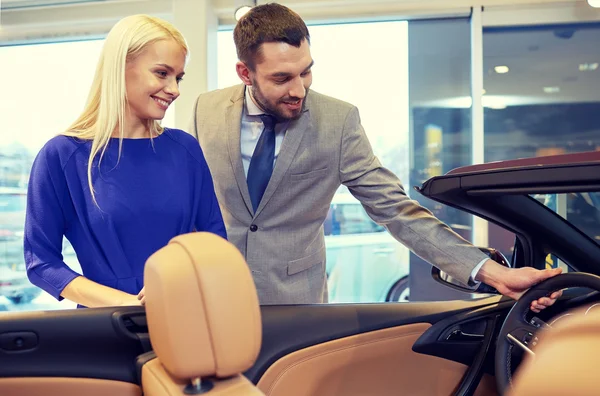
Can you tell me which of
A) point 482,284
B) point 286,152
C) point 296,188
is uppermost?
point 286,152

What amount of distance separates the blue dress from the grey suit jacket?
0.32 metres

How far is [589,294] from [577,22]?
3.60 meters

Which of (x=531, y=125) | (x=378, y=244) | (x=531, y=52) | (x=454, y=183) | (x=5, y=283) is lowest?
(x=5, y=283)

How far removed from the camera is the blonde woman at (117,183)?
4.74 feet

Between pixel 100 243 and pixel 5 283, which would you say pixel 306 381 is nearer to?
pixel 100 243

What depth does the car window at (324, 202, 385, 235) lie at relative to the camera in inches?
199

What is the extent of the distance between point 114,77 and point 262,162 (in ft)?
1.81

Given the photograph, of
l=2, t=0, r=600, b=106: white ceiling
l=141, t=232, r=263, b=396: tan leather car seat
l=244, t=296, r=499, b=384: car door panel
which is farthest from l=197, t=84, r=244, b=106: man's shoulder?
l=2, t=0, r=600, b=106: white ceiling

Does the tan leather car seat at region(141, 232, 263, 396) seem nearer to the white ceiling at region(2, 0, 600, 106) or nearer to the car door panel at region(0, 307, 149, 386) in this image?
the car door panel at region(0, 307, 149, 386)

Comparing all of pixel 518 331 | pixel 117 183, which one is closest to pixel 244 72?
pixel 117 183

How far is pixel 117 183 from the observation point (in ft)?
4.97

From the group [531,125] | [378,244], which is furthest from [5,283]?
[531,125]

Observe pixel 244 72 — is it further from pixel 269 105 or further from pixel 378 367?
pixel 378 367

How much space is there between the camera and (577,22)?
4.37 m
